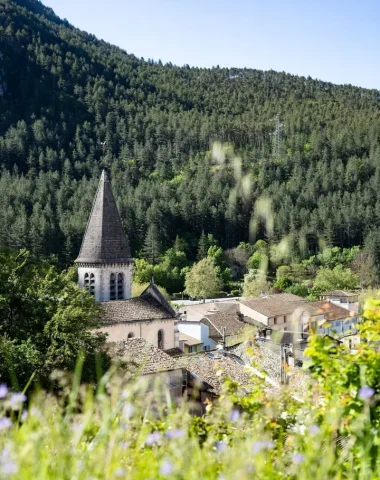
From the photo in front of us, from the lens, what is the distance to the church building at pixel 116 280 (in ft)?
83.2

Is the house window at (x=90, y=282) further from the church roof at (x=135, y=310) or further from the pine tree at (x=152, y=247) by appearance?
the pine tree at (x=152, y=247)

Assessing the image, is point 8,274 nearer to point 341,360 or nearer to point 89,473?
point 341,360

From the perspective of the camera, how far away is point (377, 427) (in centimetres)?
386

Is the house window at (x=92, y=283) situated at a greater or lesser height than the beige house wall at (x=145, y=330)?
greater

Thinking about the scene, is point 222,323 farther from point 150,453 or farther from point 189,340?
point 150,453

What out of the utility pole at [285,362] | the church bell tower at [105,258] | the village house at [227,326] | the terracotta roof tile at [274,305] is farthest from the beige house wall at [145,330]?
the terracotta roof tile at [274,305]

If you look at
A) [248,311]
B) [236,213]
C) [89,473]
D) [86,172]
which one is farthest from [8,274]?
[86,172]

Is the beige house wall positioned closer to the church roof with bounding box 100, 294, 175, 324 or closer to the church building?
the church building

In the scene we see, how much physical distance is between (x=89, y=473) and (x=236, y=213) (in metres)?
94.6

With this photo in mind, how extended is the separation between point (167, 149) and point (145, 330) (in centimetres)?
10512

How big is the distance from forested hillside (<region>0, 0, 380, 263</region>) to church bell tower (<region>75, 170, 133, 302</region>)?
1495 cm

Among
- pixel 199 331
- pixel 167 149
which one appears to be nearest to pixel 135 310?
pixel 199 331

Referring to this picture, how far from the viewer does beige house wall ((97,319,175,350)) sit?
24062mm

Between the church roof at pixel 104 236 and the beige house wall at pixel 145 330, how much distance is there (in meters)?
4.43
